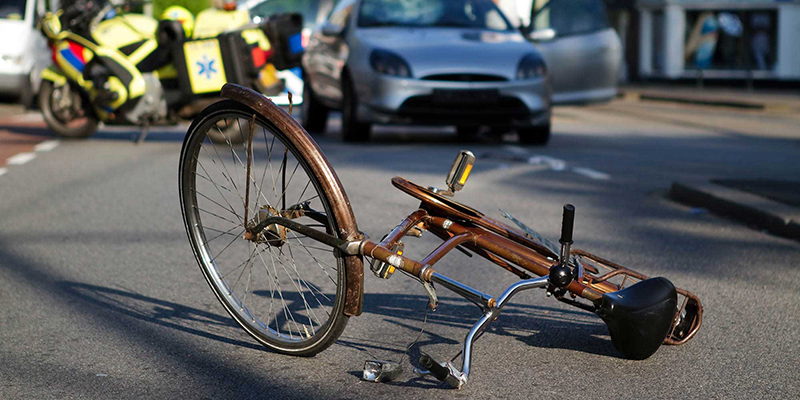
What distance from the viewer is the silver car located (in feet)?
36.6

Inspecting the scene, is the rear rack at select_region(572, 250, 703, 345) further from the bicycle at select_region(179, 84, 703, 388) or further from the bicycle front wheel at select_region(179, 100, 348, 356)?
the bicycle front wheel at select_region(179, 100, 348, 356)

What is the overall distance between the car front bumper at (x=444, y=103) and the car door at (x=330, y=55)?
963 millimetres

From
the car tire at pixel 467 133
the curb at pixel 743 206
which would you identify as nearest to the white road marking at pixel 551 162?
the curb at pixel 743 206

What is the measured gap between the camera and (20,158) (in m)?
10.5

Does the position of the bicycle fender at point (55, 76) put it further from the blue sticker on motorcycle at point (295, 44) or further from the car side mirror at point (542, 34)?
the car side mirror at point (542, 34)

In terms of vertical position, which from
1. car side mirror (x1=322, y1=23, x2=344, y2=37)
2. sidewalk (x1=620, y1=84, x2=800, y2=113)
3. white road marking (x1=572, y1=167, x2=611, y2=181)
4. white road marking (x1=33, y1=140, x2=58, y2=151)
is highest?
car side mirror (x1=322, y1=23, x2=344, y2=37)

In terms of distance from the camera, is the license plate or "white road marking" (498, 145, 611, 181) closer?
"white road marking" (498, 145, 611, 181)

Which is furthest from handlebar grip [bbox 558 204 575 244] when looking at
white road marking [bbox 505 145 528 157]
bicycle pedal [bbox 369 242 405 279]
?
white road marking [bbox 505 145 528 157]

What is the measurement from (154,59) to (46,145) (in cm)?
147

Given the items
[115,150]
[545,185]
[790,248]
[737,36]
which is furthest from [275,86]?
[737,36]

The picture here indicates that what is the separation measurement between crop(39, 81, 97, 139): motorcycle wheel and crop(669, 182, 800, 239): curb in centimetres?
653

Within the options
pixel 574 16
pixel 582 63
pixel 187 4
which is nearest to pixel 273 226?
pixel 582 63

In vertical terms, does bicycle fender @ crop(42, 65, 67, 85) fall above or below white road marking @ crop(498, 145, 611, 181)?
above

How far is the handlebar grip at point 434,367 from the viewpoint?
334 centimetres
